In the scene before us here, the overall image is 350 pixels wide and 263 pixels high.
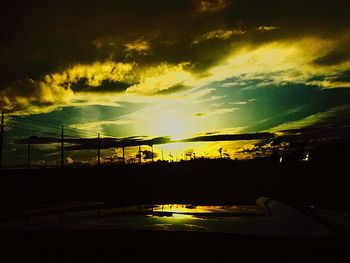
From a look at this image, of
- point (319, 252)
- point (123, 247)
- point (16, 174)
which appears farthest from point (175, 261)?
point (16, 174)

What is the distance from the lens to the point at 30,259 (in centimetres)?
200

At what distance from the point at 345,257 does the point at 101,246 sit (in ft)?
3.70

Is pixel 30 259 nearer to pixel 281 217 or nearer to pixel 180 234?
pixel 180 234

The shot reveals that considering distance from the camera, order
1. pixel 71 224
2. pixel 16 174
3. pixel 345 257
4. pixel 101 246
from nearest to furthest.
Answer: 1. pixel 345 257
2. pixel 101 246
3. pixel 71 224
4. pixel 16 174

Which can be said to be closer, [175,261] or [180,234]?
[175,261]

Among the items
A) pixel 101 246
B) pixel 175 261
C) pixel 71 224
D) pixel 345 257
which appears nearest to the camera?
pixel 345 257

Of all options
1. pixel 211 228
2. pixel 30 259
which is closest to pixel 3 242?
pixel 30 259

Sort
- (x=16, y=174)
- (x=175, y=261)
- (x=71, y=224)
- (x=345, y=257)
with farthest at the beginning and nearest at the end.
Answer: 1. (x=16, y=174)
2. (x=71, y=224)
3. (x=175, y=261)
4. (x=345, y=257)

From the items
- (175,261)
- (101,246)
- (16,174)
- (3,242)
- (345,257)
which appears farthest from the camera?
(16,174)

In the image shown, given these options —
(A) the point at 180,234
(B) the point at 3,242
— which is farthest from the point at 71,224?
(A) the point at 180,234

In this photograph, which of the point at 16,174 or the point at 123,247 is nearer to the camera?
the point at 123,247

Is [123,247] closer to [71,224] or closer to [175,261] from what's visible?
[175,261]

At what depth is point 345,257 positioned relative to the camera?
180 centimetres

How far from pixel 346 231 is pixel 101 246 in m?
1.30
